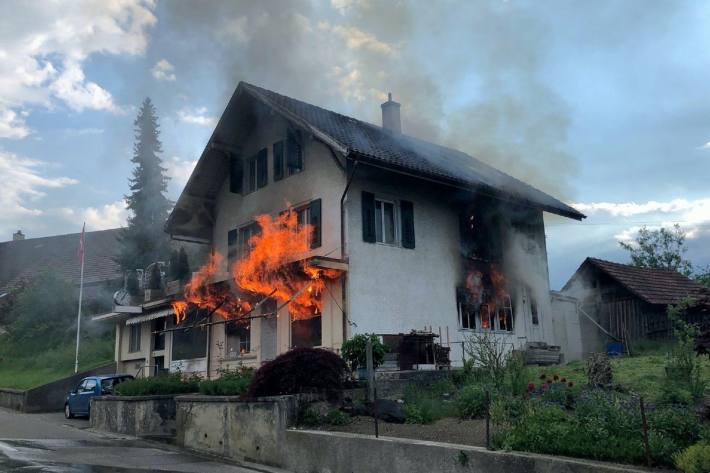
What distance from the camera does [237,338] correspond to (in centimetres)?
1839

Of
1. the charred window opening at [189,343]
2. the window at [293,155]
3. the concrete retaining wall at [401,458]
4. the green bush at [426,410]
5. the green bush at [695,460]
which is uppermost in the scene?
the window at [293,155]

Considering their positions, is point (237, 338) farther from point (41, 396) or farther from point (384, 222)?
point (41, 396)

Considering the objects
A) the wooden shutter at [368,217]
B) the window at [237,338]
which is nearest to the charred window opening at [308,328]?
the wooden shutter at [368,217]

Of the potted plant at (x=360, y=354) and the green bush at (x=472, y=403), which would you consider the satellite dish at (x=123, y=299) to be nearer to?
the potted plant at (x=360, y=354)

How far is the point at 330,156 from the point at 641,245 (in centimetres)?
3484

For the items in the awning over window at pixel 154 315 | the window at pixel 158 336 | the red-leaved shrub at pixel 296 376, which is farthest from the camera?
the window at pixel 158 336

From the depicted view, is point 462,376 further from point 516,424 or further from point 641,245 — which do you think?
point 641,245

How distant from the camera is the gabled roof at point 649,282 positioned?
20609 millimetres

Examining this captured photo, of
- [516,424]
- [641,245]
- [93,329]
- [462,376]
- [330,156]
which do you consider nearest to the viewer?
[516,424]

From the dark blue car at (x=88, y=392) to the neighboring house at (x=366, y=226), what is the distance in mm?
2017

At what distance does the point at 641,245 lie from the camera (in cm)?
4400

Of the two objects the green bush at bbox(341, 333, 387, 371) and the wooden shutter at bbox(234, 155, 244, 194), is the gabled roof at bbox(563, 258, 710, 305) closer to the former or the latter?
the green bush at bbox(341, 333, 387, 371)

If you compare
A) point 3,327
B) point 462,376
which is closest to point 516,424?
point 462,376

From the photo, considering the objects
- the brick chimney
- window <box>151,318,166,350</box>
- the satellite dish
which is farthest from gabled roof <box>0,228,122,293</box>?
the brick chimney
